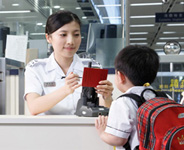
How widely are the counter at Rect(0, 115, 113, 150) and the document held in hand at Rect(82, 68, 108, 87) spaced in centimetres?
16

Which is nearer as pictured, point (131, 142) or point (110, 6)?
point (131, 142)

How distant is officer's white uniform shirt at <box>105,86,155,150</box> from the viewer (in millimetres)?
1023

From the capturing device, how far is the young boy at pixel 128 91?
1.03m

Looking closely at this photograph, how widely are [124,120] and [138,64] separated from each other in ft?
0.73

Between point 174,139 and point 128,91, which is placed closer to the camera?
point 174,139

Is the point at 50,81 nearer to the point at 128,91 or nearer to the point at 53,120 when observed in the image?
the point at 53,120

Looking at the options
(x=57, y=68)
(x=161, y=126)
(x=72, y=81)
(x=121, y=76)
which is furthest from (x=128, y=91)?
(x=57, y=68)

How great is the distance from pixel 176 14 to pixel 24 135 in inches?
267

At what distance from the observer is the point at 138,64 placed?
113 cm

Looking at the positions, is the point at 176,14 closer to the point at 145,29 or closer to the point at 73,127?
the point at 145,29

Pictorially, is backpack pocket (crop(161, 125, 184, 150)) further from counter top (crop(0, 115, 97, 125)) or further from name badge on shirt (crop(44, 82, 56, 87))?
name badge on shirt (crop(44, 82, 56, 87))

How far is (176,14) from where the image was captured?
7.39 meters

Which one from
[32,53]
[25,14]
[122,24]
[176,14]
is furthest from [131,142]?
[176,14]

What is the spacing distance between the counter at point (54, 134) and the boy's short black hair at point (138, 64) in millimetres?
225
